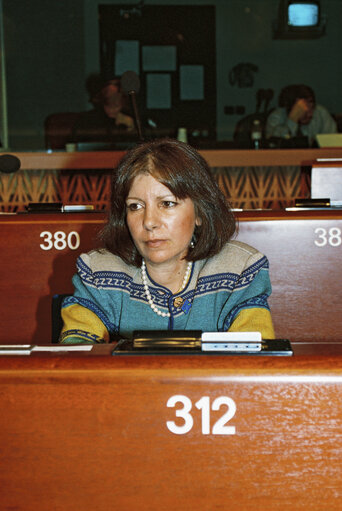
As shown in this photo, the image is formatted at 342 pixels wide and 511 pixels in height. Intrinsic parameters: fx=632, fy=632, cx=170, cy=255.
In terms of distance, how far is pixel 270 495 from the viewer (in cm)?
62

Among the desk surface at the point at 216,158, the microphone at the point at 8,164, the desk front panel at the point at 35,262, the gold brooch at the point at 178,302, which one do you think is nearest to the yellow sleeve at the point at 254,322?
the gold brooch at the point at 178,302

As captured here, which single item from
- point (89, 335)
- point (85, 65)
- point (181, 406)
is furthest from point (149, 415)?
point (85, 65)

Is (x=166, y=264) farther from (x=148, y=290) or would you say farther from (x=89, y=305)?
(x=89, y=305)

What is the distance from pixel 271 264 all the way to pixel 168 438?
135cm

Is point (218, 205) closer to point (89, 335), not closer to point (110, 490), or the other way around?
point (89, 335)

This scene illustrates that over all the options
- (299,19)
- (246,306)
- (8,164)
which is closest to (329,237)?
(246,306)

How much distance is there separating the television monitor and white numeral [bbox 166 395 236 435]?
753 centimetres

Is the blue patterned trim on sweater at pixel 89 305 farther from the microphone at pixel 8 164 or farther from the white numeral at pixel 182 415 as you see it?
the microphone at pixel 8 164

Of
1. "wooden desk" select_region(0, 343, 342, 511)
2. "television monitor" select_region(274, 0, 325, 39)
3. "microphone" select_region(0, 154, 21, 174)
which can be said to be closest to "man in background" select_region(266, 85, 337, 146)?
"television monitor" select_region(274, 0, 325, 39)

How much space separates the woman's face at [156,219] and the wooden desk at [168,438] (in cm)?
72

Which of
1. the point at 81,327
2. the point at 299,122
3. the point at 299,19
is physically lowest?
the point at 81,327

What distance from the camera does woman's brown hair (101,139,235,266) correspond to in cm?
135

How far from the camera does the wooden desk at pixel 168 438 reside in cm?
62

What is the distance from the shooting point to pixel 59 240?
6.58ft
